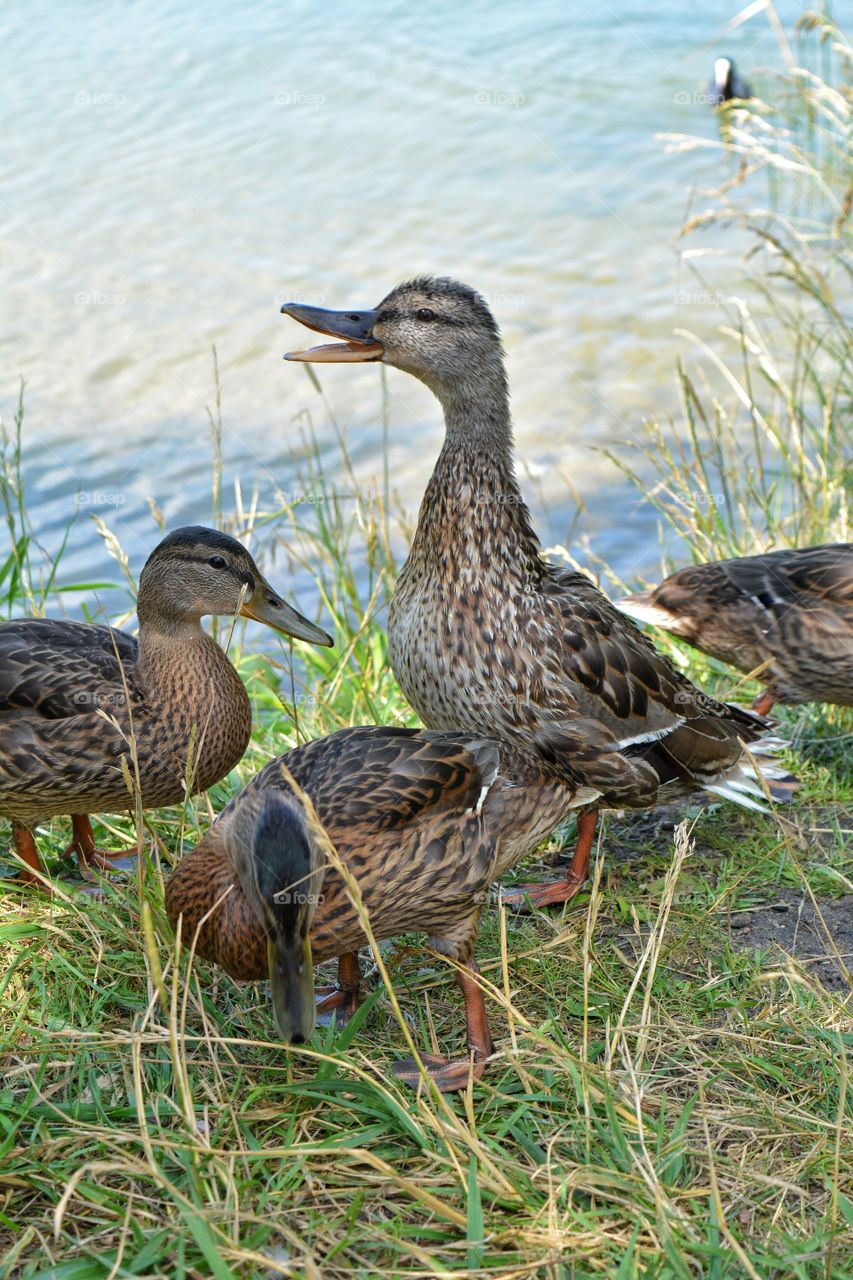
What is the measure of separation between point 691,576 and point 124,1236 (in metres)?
2.93

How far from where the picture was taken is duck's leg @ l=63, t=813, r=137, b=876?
3.79 m

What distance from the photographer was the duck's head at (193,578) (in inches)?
148

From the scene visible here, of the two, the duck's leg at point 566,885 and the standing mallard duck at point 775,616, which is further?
the standing mallard duck at point 775,616

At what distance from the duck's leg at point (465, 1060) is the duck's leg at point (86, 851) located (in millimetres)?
1203

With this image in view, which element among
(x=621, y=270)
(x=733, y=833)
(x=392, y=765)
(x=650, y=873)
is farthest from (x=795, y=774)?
(x=621, y=270)

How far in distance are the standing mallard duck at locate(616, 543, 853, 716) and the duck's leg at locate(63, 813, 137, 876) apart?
72.6 inches

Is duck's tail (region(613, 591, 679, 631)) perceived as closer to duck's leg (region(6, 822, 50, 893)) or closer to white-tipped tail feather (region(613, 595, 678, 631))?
white-tipped tail feather (region(613, 595, 678, 631))

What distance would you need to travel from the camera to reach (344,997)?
3.17m

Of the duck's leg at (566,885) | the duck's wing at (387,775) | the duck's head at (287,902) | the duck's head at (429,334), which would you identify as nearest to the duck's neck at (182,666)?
the duck's wing at (387,775)

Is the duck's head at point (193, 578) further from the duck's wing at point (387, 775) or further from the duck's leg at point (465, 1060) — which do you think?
the duck's leg at point (465, 1060)

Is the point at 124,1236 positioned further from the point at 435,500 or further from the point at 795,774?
the point at 795,774

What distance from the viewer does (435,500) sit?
3.77 meters

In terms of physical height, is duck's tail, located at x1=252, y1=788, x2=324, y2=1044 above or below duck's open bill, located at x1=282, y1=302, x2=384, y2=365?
below

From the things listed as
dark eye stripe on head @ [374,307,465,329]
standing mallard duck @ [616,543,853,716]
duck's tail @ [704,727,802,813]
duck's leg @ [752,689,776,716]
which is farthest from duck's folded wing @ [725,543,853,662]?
dark eye stripe on head @ [374,307,465,329]
